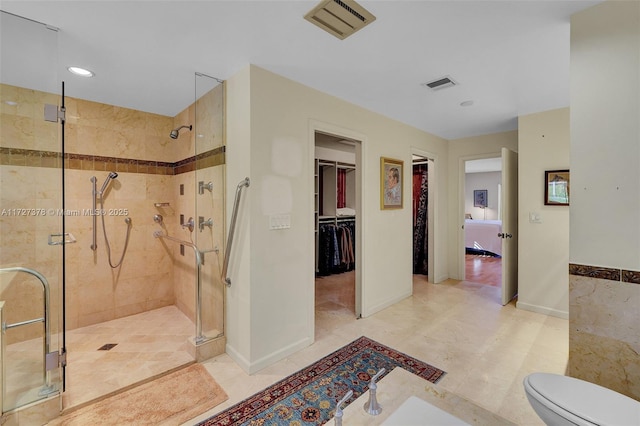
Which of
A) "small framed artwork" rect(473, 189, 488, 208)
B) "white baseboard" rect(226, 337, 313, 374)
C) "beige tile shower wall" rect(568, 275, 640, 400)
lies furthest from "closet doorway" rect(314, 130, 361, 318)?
"small framed artwork" rect(473, 189, 488, 208)

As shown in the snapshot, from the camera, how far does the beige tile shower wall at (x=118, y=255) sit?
117 inches

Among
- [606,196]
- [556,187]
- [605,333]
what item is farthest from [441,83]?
[605,333]

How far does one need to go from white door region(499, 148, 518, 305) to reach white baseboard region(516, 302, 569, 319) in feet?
0.58

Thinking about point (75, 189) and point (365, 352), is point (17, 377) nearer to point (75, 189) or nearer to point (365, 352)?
point (75, 189)

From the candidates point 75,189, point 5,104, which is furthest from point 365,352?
point 75,189

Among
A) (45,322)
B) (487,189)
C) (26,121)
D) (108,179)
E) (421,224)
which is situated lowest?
(45,322)

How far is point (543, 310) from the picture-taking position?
3377mm

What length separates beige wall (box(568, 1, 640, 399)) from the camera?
57.7 inches

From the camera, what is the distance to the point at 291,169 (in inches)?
96.7

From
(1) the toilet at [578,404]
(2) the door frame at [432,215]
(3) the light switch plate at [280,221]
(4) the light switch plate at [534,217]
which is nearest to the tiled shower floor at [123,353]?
(3) the light switch plate at [280,221]

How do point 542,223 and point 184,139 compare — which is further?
point 542,223

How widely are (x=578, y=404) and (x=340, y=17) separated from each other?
2.21 metres

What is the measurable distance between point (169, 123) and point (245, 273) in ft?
7.96

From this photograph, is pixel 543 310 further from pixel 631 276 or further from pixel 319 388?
pixel 319 388
